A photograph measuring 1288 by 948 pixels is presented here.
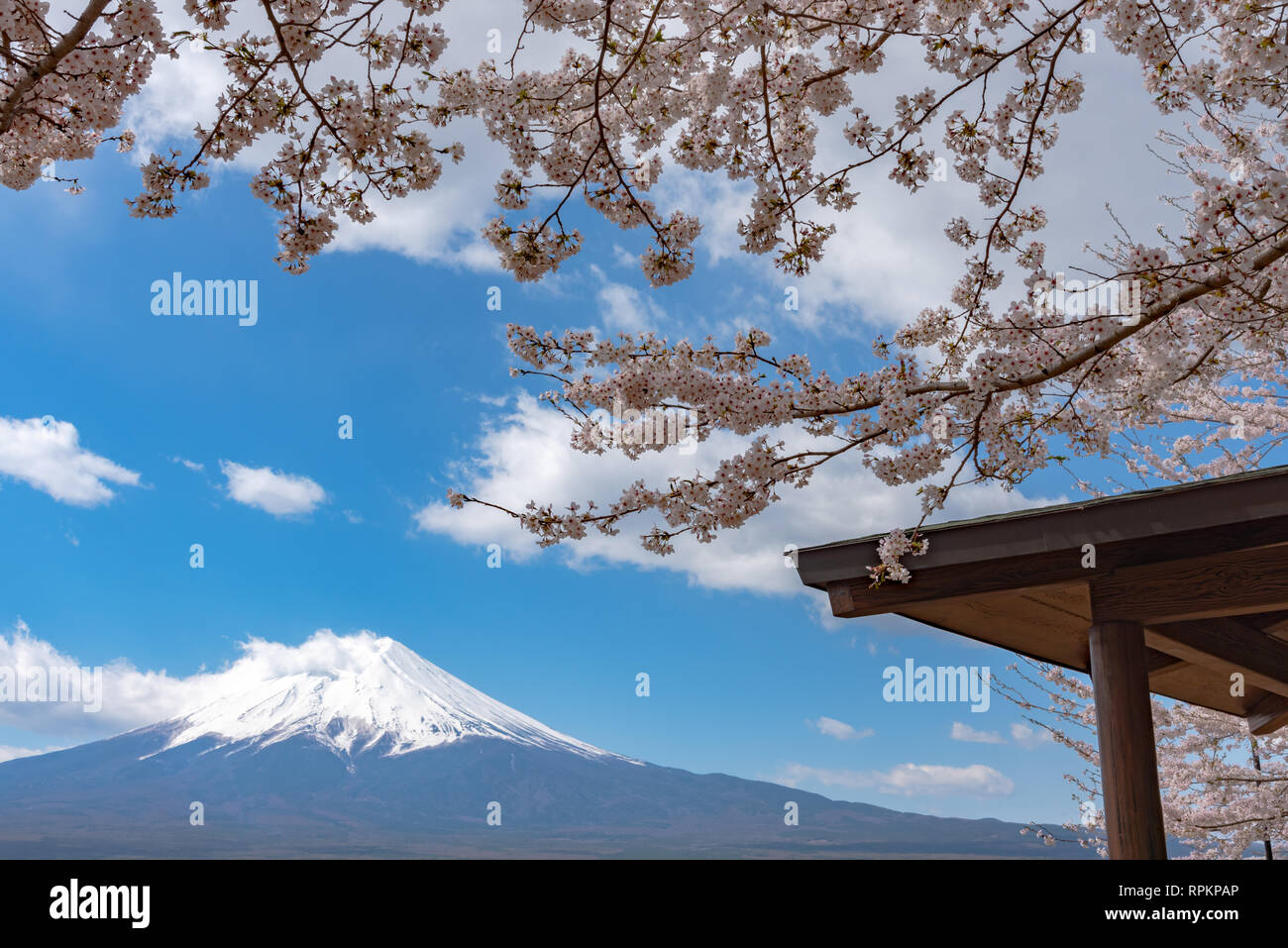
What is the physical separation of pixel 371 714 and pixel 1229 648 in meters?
122

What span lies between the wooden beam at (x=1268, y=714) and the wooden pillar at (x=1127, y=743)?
245cm

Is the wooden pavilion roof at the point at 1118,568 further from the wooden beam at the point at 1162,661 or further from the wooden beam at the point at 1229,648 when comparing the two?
the wooden beam at the point at 1162,661

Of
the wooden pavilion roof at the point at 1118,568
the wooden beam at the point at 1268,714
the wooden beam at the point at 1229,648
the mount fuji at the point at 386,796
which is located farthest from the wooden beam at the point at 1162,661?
the mount fuji at the point at 386,796

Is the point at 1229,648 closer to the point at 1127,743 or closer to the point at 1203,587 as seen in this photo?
the point at 1203,587

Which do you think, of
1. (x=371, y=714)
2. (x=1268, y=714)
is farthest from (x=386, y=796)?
(x=1268, y=714)

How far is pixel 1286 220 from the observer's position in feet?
8.33

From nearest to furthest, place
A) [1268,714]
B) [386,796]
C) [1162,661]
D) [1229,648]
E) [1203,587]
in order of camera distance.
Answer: [1203,587] < [1229,648] < [1162,661] < [1268,714] < [386,796]

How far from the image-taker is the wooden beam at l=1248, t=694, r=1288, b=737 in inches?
211

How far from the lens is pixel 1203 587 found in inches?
142
